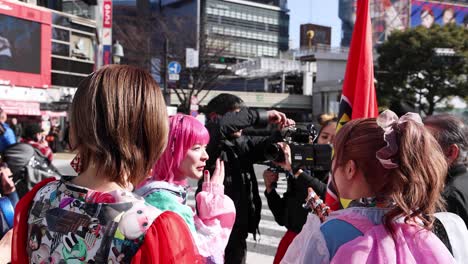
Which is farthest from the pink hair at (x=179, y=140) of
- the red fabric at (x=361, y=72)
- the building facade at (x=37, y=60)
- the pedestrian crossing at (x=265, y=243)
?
the building facade at (x=37, y=60)

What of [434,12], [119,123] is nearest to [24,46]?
[119,123]

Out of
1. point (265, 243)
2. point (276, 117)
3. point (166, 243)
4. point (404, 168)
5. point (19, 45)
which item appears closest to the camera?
point (166, 243)

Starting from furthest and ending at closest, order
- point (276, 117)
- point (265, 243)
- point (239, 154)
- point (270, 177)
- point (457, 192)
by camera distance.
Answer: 1. point (265, 243)
2. point (276, 117)
3. point (239, 154)
4. point (270, 177)
5. point (457, 192)

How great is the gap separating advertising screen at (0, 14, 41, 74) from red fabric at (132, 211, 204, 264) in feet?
76.5

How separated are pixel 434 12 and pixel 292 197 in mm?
55590

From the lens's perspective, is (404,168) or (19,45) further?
(19,45)

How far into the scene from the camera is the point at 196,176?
2252 millimetres

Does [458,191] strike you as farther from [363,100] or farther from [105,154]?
[105,154]

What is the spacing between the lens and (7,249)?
184 cm

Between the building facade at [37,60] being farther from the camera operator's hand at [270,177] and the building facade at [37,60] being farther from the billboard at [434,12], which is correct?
the billboard at [434,12]

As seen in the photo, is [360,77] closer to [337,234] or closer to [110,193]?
[337,234]

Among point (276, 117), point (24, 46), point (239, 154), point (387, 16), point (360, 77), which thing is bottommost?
point (239, 154)

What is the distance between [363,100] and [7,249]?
2073 mm

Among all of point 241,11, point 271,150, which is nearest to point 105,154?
point 271,150
